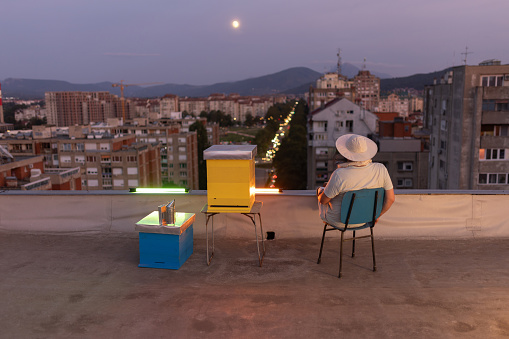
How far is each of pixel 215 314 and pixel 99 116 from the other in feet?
557

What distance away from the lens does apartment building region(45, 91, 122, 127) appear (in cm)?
15912

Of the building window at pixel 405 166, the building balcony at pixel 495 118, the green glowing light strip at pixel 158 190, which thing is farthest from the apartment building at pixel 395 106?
the green glowing light strip at pixel 158 190

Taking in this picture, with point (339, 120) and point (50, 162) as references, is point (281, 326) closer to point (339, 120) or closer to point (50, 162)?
point (339, 120)

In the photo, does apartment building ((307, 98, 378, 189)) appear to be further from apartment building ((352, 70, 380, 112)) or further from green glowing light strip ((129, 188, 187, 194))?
apartment building ((352, 70, 380, 112))

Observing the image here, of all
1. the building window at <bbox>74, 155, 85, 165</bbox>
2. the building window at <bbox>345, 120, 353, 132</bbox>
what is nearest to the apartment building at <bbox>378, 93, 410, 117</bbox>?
the building window at <bbox>345, 120, 353, 132</bbox>

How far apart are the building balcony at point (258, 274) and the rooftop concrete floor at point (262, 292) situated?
0.01 m

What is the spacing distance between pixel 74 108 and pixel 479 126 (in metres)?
151

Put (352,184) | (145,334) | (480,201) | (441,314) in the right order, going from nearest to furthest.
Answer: (145,334) < (441,314) < (352,184) < (480,201)

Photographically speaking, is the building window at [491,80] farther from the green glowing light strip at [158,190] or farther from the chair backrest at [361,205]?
the chair backrest at [361,205]

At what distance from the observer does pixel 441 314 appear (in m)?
3.65

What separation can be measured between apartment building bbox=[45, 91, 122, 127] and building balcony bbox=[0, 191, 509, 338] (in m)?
162

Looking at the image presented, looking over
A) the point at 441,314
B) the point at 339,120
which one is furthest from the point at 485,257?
the point at 339,120

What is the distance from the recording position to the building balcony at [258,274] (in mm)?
3527

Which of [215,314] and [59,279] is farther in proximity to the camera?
[59,279]
